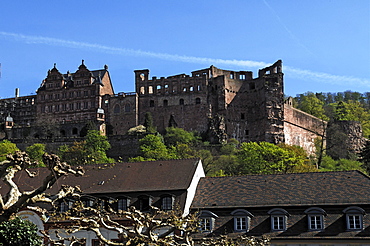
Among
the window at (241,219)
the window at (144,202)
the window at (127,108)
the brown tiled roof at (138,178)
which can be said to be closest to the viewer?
the window at (241,219)

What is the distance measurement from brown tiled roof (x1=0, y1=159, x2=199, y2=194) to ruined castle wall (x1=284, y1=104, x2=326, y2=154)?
61.2m

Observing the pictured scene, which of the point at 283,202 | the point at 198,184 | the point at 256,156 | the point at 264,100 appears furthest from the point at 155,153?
the point at 283,202

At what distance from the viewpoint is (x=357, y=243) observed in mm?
35688

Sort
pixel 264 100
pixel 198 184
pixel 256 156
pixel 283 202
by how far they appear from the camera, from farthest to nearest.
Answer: pixel 264 100, pixel 256 156, pixel 198 184, pixel 283 202

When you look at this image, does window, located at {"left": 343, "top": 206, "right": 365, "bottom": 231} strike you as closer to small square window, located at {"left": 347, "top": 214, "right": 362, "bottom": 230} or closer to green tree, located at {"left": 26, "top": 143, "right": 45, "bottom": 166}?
small square window, located at {"left": 347, "top": 214, "right": 362, "bottom": 230}

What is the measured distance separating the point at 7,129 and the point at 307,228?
8656cm

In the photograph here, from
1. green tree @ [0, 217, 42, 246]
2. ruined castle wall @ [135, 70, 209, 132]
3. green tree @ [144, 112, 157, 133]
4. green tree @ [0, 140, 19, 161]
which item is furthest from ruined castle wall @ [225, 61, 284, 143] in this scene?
green tree @ [0, 217, 42, 246]

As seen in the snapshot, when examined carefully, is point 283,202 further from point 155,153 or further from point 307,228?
point 155,153

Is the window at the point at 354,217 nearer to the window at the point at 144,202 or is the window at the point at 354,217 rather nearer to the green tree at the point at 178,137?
the window at the point at 144,202

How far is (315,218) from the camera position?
123 ft

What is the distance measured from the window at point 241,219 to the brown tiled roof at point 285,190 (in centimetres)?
86

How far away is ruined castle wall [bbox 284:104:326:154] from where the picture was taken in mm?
106494

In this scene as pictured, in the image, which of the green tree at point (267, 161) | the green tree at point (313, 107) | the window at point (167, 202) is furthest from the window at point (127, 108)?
the window at point (167, 202)

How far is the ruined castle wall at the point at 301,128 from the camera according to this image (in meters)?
106
